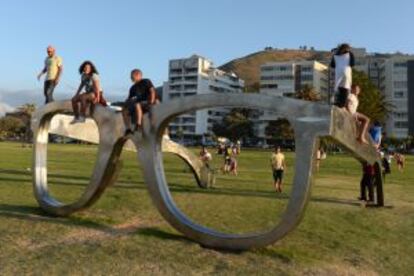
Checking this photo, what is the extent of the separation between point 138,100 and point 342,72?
11.8ft

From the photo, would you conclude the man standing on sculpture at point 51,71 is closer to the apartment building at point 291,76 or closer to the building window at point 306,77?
the apartment building at point 291,76

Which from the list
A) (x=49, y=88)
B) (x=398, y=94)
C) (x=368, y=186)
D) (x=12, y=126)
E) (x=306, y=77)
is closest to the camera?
(x=49, y=88)

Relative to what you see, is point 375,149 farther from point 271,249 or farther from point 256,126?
point 256,126

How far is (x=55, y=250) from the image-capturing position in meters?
8.52

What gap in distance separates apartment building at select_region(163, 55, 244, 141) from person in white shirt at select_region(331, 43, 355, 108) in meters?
129

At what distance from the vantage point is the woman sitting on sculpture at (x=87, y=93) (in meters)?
10.7

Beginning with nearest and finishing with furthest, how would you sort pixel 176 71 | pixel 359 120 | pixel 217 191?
1. pixel 359 120
2. pixel 217 191
3. pixel 176 71

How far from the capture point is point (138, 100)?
31.9 feet

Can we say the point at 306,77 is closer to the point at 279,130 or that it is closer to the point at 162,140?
the point at 279,130

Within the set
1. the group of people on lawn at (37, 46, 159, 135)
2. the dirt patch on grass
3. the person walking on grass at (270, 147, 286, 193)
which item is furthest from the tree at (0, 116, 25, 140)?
the dirt patch on grass

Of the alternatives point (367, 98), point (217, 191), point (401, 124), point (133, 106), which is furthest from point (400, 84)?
point (133, 106)

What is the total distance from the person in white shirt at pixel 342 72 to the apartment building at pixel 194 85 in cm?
12930

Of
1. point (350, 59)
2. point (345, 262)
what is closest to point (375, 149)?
point (350, 59)

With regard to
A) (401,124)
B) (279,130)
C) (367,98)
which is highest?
(401,124)
